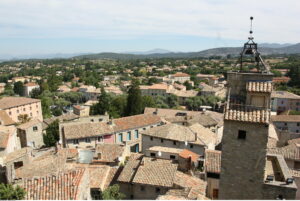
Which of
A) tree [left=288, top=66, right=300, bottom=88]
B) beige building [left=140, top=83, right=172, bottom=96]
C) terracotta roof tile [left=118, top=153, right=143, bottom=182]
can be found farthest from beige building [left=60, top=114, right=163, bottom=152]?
tree [left=288, top=66, right=300, bottom=88]

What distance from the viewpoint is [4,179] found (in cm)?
1471

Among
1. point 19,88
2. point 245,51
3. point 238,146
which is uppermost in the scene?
point 245,51

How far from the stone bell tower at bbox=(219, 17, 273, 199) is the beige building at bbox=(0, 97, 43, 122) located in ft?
164

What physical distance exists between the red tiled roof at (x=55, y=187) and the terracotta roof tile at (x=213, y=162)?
986 cm

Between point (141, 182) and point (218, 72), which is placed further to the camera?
point (218, 72)

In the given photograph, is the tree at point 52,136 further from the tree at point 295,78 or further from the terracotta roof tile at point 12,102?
the tree at point 295,78

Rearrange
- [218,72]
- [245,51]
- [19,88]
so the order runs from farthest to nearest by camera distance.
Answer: [218,72]
[19,88]
[245,51]

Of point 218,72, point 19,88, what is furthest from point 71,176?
point 218,72

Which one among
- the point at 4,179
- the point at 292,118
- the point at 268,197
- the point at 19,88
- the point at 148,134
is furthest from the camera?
the point at 19,88

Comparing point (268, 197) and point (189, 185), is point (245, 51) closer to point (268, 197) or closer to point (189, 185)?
point (268, 197)

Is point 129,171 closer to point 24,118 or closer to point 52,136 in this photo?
point 52,136

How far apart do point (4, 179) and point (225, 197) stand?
1201 cm

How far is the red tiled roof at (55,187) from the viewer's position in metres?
9.47

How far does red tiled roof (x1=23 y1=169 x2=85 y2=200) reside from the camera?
31.1 ft
